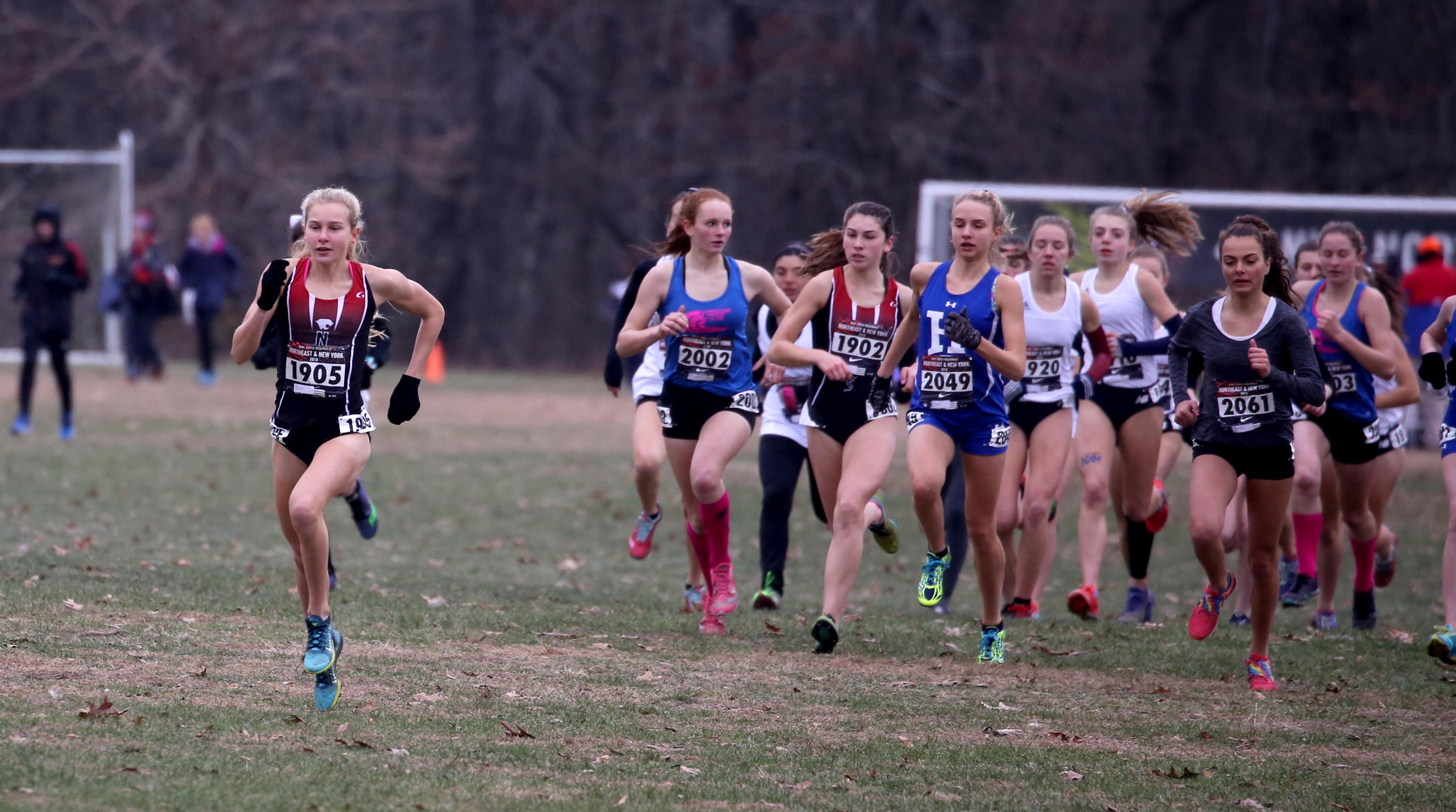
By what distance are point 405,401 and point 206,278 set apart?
1805 centimetres

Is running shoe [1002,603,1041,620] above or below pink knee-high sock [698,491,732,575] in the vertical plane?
below

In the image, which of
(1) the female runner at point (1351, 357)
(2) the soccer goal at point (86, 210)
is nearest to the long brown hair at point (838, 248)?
(1) the female runner at point (1351, 357)

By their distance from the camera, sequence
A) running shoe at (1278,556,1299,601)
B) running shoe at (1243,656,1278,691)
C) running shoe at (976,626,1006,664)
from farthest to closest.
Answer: running shoe at (1278,556,1299,601), running shoe at (976,626,1006,664), running shoe at (1243,656,1278,691)

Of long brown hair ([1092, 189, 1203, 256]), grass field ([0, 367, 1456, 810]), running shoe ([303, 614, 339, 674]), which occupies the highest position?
long brown hair ([1092, 189, 1203, 256])

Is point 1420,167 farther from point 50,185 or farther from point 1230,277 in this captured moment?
point 1230,277

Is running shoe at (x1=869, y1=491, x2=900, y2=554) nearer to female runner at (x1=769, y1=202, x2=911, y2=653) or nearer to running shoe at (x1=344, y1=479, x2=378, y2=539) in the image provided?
female runner at (x1=769, y1=202, x2=911, y2=653)

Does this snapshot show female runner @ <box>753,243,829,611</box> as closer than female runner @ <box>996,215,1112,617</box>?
No

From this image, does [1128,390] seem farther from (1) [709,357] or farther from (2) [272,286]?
(2) [272,286]

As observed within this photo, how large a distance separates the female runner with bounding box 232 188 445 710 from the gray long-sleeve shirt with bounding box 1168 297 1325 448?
3435 millimetres

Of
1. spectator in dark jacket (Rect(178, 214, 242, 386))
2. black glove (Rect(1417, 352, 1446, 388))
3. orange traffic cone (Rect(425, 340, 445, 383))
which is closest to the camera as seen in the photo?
black glove (Rect(1417, 352, 1446, 388))

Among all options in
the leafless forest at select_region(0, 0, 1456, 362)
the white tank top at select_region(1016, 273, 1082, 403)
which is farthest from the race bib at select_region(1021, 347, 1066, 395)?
the leafless forest at select_region(0, 0, 1456, 362)

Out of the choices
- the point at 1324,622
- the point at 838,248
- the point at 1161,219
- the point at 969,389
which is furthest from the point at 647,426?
the point at 1324,622

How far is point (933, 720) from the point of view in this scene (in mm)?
6523

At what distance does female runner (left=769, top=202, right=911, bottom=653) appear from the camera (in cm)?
775
